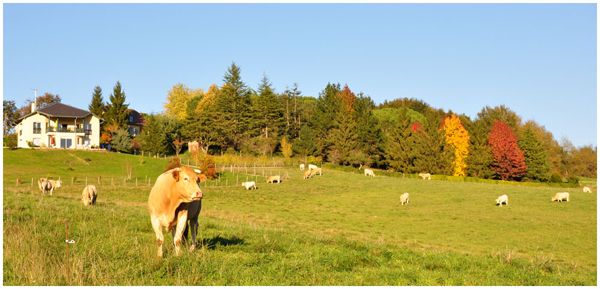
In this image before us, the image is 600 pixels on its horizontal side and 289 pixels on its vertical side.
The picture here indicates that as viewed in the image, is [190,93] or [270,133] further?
[190,93]

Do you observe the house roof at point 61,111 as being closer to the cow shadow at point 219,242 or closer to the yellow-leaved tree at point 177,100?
the yellow-leaved tree at point 177,100

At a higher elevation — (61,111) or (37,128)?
(61,111)

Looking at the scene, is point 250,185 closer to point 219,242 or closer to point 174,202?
point 219,242

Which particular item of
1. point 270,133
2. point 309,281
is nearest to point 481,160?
point 270,133

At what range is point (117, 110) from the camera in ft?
299

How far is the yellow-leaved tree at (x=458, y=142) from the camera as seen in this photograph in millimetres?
73688

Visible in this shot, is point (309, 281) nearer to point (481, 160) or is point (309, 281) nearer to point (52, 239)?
point (52, 239)

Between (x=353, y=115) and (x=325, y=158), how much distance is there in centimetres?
1065

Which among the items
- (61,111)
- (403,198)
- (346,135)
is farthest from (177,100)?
(403,198)

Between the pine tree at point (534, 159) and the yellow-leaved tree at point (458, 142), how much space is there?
9.70m

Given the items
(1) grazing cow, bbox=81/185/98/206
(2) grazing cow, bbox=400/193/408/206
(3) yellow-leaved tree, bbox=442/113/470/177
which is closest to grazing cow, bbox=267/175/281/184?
(2) grazing cow, bbox=400/193/408/206

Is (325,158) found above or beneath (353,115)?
beneath

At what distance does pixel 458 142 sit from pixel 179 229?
73.1 m

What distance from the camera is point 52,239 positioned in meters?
10.6
